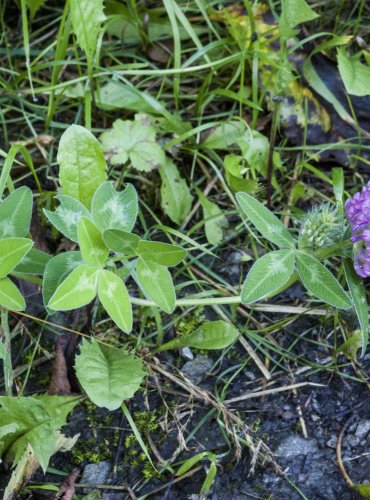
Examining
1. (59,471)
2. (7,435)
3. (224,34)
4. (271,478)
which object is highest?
(224,34)

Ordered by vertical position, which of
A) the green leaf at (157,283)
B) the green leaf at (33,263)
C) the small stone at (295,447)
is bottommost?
the small stone at (295,447)

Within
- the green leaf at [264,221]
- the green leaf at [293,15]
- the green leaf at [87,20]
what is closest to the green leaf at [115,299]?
the green leaf at [264,221]

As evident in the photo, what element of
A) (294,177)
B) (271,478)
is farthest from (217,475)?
(294,177)

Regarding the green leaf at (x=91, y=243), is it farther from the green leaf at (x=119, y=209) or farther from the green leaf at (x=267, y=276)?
the green leaf at (x=267, y=276)

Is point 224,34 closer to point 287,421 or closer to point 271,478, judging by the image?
point 287,421

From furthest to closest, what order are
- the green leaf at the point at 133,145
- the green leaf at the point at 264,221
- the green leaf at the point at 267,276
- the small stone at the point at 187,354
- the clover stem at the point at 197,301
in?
the green leaf at the point at 133,145 → the small stone at the point at 187,354 → the clover stem at the point at 197,301 → the green leaf at the point at 264,221 → the green leaf at the point at 267,276

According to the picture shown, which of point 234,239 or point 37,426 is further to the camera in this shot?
point 234,239

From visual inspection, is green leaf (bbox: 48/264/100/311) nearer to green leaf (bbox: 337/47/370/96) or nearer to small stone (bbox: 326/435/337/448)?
small stone (bbox: 326/435/337/448)

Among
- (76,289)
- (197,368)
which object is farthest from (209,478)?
(76,289)
